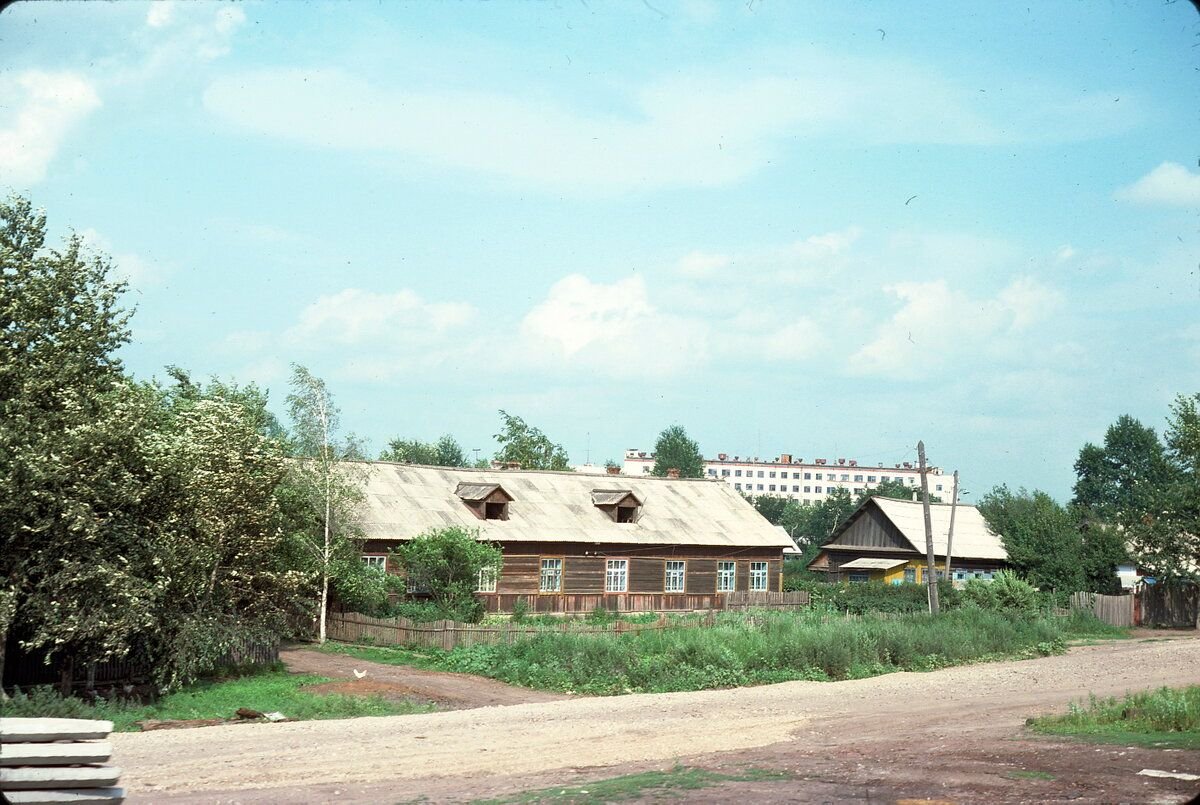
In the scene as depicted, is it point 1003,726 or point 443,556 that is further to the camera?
point 443,556

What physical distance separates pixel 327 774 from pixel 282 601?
45.9ft

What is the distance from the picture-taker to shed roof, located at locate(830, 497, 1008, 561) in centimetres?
5853

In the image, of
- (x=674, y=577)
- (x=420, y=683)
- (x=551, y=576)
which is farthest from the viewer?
(x=674, y=577)

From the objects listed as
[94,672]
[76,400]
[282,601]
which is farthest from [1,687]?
[282,601]

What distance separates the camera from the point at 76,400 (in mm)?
22625

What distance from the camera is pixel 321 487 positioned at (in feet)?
121

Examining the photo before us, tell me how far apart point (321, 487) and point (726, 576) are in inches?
805

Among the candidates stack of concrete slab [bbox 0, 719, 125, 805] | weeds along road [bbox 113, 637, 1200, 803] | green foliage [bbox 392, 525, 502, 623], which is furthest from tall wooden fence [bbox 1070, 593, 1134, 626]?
stack of concrete slab [bbox 0, 719, 125, 805]

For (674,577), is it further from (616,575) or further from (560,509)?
(560,509)

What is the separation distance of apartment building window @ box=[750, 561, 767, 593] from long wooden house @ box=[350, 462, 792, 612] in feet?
0.15

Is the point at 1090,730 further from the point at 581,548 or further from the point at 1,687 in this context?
the point at 581,548

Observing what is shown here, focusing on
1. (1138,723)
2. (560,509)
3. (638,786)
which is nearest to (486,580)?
(560,509)

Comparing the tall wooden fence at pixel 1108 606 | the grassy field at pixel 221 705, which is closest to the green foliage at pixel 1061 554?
the tall wooden fence at pixel 1108 606

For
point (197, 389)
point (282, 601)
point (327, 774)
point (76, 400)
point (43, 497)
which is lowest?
point (327, 774)
